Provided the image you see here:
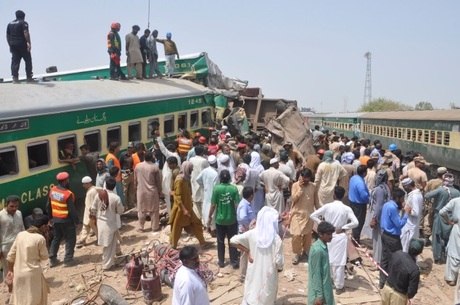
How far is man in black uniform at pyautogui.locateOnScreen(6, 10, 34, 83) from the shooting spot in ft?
32.3

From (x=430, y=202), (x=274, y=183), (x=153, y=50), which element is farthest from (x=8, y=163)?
(x=153, y=50)

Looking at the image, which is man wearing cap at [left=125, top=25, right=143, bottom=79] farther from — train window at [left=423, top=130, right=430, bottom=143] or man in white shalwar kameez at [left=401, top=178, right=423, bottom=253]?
train window at [left=423, top=130, right=430, bottom=143]

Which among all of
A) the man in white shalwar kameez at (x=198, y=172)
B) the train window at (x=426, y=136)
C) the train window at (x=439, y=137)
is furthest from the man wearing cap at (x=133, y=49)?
the train window at (x=426, y=136)

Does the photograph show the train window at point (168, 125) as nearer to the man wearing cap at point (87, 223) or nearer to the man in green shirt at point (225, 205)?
the man wearing cap at point (87, 223)

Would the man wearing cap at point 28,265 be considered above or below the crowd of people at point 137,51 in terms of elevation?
below

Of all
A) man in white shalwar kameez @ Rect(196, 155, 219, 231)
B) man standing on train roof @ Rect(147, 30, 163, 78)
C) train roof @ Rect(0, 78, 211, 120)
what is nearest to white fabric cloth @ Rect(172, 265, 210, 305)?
man in white shalwar kameez @ Rect(196, 155, 219, 231)

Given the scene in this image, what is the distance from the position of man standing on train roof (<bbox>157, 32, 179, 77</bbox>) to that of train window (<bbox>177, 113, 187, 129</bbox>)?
128 inches

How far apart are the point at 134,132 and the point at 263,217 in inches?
272

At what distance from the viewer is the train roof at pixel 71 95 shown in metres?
8.22

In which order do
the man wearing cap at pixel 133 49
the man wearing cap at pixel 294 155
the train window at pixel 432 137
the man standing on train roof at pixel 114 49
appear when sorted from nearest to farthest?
1. the man wearing cap at pixel 294 155
2. the man standing on train roof at pixel 114 49
3. the man wearing cap at pixel 133 49
4. the train window at pixel 432 137

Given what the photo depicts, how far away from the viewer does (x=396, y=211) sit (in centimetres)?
685

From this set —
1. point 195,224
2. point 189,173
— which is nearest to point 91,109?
point 189,173

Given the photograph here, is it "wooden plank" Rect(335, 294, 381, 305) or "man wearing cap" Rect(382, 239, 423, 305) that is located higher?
"man wearing cap" Rect(382, 239, 423, 305)

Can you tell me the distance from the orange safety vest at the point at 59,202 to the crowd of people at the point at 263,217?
0.7 inches
